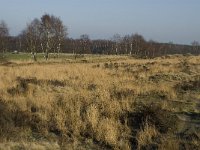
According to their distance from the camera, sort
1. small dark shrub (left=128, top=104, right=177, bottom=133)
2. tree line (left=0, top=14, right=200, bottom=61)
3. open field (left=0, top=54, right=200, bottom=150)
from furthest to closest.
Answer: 1. tree line (left=0, top=14, right=200, bottom=61)
2. small dark shrub (left=128, top=104, right=177, bottom=133)
3. open field (left=0, top=54, right=200, bottom=150)

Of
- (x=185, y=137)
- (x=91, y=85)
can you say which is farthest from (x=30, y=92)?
(x=185, y=137)

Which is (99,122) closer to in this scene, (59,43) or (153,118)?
(153,118)

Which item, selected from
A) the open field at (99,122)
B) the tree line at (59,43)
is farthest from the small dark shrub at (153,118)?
the tree line at (59,43)

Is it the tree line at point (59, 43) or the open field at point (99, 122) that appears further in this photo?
the tree line at point (59, 43)

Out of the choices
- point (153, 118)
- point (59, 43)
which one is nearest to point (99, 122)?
point (153, 118)

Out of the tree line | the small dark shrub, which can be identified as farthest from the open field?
the tree line

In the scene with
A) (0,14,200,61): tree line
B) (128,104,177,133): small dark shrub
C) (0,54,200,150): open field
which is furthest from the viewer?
(0,14,200,61): tree line

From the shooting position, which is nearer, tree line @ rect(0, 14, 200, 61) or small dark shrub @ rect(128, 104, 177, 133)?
small dark shrub @ rect(128, 104, 177, 133)

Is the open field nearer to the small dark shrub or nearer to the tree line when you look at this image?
the small dark shrub

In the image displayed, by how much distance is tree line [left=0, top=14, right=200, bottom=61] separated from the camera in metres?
61.8

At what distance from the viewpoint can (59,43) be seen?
6762cm

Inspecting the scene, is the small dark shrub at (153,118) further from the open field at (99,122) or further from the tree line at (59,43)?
the tree line at (59,43)

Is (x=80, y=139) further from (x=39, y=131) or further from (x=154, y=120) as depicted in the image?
(x=154, y=120)

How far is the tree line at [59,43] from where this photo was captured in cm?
6178
